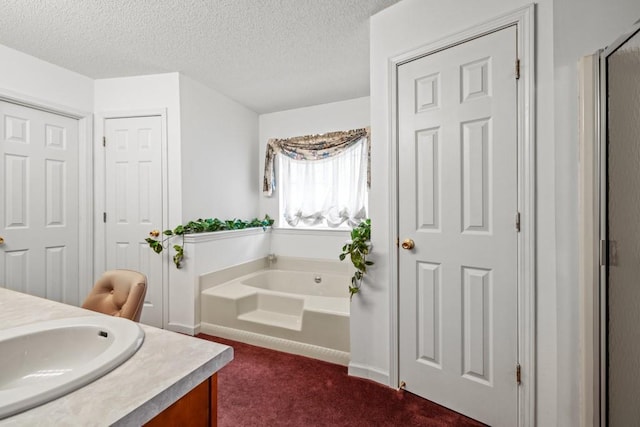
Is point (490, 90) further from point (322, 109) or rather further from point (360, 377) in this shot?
point (322, 109)

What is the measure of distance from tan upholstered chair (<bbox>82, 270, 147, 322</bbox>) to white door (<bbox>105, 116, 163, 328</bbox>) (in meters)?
1.35

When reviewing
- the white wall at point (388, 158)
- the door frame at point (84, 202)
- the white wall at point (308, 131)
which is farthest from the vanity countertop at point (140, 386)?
the white wall at point (308, 131)

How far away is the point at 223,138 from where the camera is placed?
335cm

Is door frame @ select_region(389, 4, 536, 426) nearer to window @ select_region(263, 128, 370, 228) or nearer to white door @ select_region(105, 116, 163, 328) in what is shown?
window @ select_region(263, 128, 370, 228)

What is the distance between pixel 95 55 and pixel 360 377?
322 cm

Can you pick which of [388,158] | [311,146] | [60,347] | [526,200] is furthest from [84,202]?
[526,200]

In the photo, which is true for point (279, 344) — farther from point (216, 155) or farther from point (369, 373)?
point (216, 155)

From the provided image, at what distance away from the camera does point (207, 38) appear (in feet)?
7.41

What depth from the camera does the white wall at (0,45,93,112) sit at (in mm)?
2385

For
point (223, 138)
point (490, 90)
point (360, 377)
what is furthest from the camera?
point (223, 138)

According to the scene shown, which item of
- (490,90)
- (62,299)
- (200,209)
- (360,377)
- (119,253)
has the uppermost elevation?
(490,90)

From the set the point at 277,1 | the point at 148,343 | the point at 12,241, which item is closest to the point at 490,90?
the point at 277,1

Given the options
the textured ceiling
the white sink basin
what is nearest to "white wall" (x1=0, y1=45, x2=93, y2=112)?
the textured ceiling

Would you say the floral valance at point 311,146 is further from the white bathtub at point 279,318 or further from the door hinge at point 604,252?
the door hinge at point 604,252
